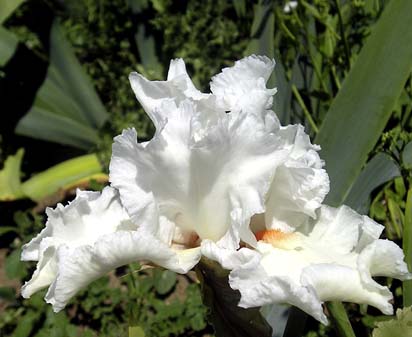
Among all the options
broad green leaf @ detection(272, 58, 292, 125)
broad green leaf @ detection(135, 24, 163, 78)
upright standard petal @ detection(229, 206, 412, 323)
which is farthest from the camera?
broad green leaf @ detection(135, 24, 163, 78)

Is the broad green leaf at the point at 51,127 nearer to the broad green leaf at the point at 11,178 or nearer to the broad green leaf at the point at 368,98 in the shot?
the broad green leaf at the point at 11,178


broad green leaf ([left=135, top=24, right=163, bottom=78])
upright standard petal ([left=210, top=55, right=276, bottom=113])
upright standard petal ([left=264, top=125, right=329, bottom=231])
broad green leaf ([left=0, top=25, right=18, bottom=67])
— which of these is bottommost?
broad green leaf ([left=0, top=25, right=18, bottom=67])

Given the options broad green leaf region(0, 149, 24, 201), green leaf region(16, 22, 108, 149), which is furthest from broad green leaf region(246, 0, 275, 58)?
broad green leaf region(0, 149, 24, 201)

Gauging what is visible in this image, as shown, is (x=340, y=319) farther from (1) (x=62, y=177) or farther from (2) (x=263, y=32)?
(1) (x=62, y=177)

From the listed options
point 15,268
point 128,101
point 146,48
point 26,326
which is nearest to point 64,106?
point 128,101

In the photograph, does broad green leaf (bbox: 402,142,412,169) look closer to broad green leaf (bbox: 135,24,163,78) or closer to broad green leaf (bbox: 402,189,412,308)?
broad green leaf (bbox: 402,189,412,308)

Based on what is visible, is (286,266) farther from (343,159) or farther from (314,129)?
(314,129)

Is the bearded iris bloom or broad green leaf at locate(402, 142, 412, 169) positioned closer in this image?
Answer: the bearded iris bloom
